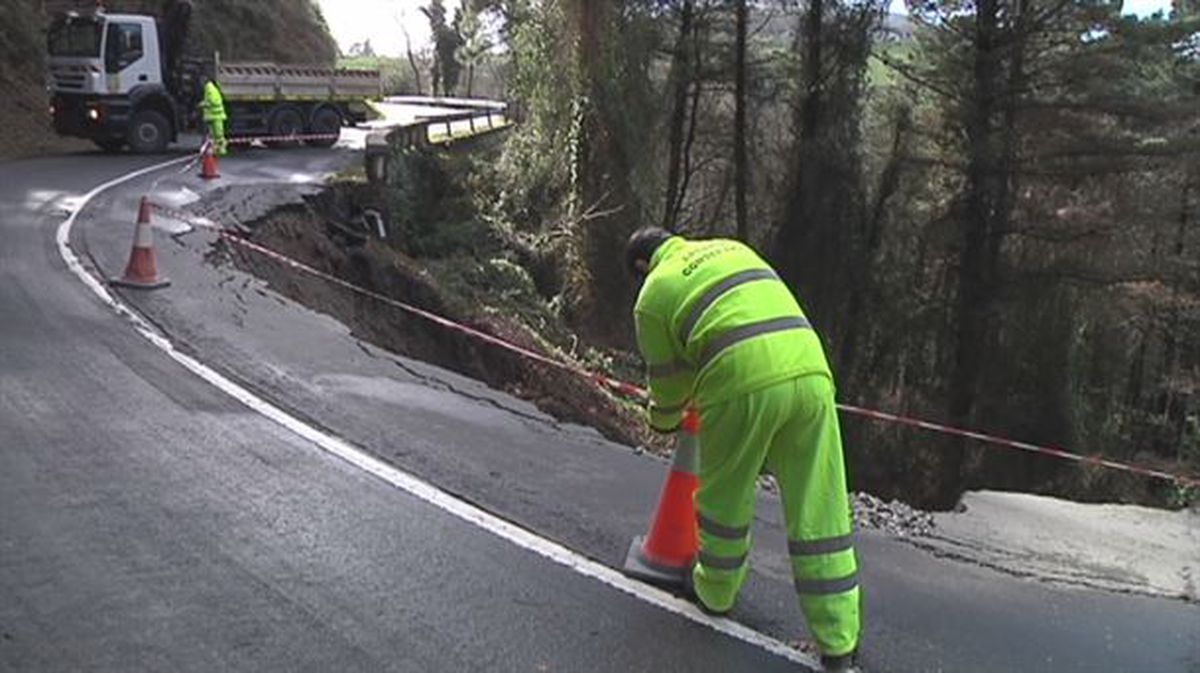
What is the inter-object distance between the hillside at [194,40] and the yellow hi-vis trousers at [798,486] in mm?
20676

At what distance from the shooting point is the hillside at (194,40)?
2411 cm

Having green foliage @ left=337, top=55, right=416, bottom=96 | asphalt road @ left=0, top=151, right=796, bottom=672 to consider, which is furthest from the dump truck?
green foliage @ left=337, top=55, right=416, bottom=96

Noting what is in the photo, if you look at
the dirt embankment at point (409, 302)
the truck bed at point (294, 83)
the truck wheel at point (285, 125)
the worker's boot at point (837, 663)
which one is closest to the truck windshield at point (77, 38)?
the truck bed at point (294, 83)

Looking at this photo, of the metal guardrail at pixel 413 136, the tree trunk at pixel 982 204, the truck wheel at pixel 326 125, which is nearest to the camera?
the metal guardrail at pixel 413 136

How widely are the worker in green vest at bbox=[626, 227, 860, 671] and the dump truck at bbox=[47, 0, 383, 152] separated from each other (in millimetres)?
20721

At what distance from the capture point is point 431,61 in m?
82.4

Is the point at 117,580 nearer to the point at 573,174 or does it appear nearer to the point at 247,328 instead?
the point at 247,328

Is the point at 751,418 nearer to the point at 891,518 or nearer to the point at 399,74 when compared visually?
the point at 891,518

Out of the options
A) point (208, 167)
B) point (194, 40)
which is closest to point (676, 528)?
point (208, 167)

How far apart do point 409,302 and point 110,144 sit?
1055 cm

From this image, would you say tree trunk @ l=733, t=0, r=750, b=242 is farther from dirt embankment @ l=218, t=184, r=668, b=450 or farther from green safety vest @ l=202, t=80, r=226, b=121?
green safety vest @ l=202, t=80, r=226, b=121

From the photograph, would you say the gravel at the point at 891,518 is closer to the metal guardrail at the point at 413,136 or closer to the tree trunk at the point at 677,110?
the metal guardrail at the point at 413,136

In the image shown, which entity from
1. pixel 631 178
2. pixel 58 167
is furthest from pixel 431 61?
pixel 58 167

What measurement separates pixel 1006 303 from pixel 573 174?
550 inches
